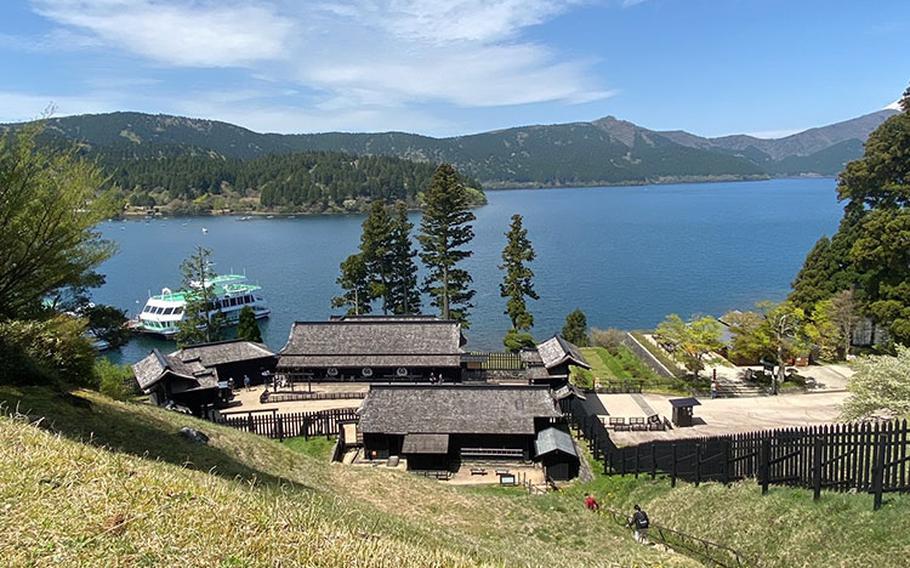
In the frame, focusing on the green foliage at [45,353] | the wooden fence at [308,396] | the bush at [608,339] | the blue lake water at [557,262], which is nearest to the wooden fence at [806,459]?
the wooden fence at [308,396]

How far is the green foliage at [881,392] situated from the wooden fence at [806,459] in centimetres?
568

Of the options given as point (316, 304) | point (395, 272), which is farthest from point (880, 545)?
point (316, 304)

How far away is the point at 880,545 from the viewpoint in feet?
27.9

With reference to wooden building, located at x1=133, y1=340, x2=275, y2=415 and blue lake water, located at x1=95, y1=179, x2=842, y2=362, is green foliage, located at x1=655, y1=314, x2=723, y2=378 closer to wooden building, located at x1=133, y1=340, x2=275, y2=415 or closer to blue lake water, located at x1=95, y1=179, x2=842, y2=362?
blue lake water, located at x1=95, y1=179, x2=842, y2=362

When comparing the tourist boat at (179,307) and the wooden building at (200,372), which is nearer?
the wooden building at (200,372)

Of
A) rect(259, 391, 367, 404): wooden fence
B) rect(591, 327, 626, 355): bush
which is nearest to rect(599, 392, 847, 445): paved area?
rect(591, 327, 626, 355): bush

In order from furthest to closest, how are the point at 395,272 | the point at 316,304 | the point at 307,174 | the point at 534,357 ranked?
the point at 307,174 < the point at 316,304 < the point at 395,272 < the point at 534,357

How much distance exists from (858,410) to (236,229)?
125609 millimetres

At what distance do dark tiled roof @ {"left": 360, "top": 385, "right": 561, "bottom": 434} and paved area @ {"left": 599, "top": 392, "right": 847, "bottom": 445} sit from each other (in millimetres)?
4345

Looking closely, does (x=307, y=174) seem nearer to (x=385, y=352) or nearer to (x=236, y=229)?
(x=236, y=229)

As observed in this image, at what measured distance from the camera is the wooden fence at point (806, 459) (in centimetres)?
958

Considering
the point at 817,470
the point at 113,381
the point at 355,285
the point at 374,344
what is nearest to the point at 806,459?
the point at 817,470

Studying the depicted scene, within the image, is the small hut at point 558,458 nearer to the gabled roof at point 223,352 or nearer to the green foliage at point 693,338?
the green foliage at point 693,338

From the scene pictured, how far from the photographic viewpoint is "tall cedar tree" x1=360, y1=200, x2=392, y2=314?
41500 millimetres
